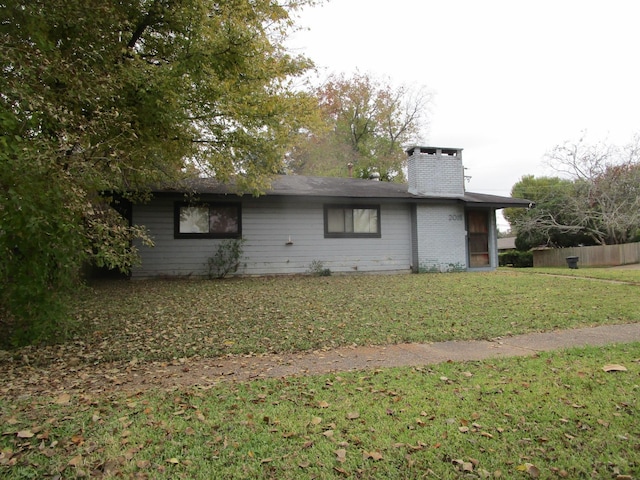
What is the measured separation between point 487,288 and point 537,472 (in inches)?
319

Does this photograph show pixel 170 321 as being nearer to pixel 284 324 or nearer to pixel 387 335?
pixel 284 324

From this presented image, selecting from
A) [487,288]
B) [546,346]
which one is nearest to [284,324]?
[546,346]

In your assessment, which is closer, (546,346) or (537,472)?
(537,472)

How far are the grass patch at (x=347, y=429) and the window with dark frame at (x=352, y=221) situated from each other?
9.87 metres

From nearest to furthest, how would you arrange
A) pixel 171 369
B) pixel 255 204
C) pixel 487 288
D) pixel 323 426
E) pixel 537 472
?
pixel 537 472 → pixel 323 426 → pixel 171 369 → pixel 487 288 → pixel 255 204

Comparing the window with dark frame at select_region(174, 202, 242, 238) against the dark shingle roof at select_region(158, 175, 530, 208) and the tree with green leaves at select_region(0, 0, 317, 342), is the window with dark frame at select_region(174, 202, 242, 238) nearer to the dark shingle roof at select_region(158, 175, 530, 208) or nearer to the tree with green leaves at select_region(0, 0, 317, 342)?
the dark shingle roof at select_region(158, 175, 530, 208)

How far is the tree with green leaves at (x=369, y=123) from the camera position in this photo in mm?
30359

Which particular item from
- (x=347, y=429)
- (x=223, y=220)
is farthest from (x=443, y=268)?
(x=347, y=429)

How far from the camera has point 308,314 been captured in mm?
7027

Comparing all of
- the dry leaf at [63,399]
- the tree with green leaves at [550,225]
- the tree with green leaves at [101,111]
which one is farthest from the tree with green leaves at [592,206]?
the dry leaf at [63,399]

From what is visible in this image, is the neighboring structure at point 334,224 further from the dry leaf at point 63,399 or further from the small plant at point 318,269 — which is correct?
the dry leaf at point 63,399

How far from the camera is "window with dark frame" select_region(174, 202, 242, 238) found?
40.4 feet

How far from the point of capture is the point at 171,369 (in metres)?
4.38

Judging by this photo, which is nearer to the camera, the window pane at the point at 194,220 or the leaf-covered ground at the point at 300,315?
the leaf-covered ground at the point at 300,315
